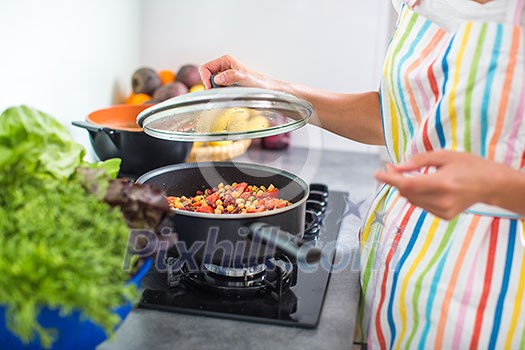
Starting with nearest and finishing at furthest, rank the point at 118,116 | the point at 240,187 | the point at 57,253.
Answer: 1. the point at 57,253
2. the point at 240,187
3. the point at 118,116

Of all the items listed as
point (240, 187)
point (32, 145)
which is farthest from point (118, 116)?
point (32, 145)

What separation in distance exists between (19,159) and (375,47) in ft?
4.21

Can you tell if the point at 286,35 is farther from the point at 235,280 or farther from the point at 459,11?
the point at 235,280

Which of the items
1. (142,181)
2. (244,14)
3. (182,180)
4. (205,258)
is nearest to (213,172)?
(182,180)

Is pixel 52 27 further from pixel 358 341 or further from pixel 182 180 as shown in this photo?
pixel 358 341

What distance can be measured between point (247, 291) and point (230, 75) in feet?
1.25

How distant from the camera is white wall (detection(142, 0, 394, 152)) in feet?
5.91

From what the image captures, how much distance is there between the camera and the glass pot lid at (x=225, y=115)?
0.94 m

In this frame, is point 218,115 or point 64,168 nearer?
point 64,168

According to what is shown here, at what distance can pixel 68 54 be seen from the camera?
1.43m

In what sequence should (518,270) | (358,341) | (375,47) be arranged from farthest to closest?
(375,47) < (358,341) < (518,270)

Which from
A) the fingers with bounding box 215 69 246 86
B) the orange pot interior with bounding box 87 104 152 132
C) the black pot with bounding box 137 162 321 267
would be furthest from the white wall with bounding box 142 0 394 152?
the black pot with bounding box 137 162 321 267

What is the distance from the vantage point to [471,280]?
0.88 meters

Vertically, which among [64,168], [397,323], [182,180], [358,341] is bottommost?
[358,341]
